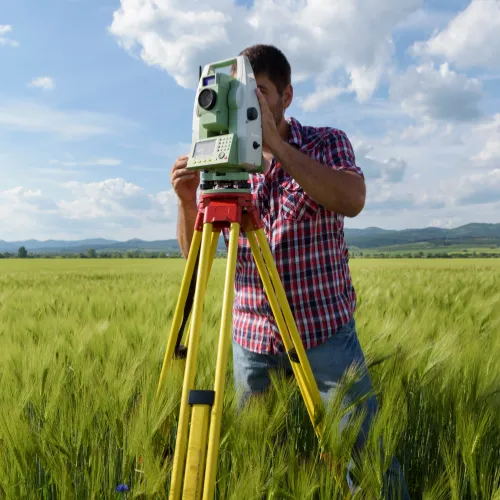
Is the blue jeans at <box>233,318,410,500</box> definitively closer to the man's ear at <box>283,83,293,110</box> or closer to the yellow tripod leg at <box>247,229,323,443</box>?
the yellow tripod leg at <box>247,229,323,443</box>

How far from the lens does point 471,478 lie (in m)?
1.42

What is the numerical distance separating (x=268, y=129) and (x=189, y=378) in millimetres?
729

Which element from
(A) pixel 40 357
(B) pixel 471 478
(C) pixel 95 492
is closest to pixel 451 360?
(B) pixel 471 478

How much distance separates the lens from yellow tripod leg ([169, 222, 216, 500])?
1.17 meters

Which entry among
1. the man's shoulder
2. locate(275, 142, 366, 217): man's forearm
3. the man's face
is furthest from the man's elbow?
the man's face

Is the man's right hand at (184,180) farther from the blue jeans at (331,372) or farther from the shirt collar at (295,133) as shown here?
the blue jeans at (331,372)

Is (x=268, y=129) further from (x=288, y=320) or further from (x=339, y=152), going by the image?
(x=288, y=320)

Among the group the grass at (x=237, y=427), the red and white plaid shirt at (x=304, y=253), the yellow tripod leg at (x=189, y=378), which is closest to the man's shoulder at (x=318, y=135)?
the red and white plaid shirt at (x=304, y=253)

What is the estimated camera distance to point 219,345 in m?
1.24

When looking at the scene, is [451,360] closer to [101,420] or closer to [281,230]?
[281,230]

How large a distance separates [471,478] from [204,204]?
112cm

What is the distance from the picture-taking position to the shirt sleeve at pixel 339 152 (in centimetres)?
164

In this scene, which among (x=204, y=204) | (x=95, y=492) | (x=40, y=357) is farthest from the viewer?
(x=40, y=357)

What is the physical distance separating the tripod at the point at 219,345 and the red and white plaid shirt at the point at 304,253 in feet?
0.69
